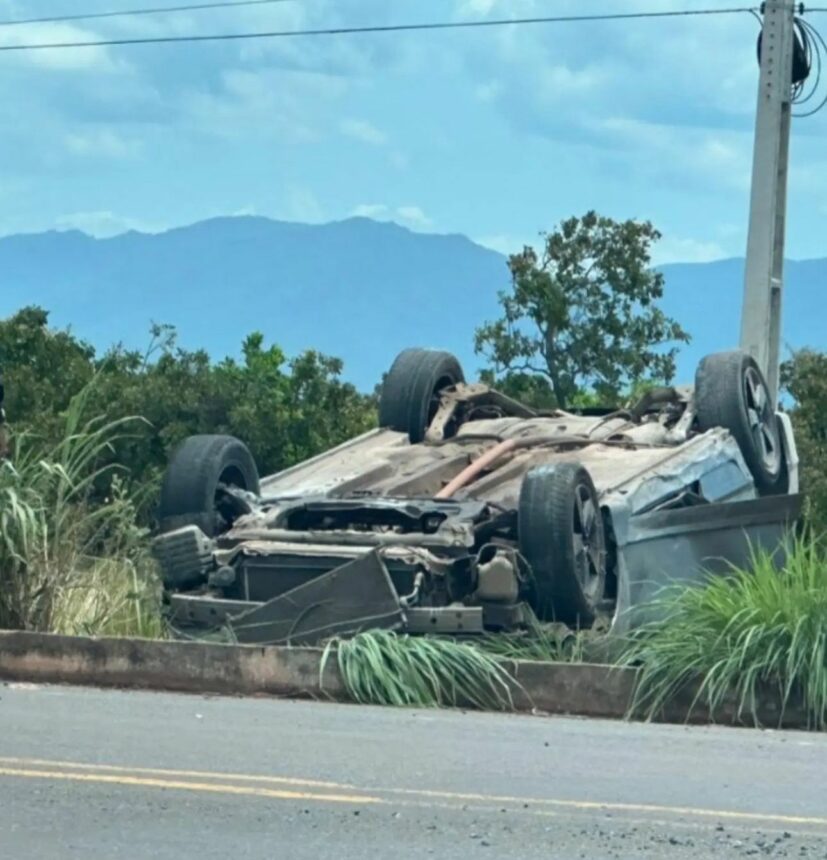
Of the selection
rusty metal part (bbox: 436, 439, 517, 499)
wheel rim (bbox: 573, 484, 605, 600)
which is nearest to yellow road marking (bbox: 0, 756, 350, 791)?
wheel rim (bbox: 573, 484, 605, 600)

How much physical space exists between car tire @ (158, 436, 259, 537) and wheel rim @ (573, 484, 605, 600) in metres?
2.56

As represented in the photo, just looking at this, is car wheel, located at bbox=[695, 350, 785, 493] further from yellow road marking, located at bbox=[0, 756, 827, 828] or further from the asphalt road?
yellow road marking, located at bbox=[0, 756, 827, 828]

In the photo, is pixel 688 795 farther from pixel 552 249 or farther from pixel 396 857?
pixel 552 249

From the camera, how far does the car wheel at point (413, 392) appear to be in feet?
46.4

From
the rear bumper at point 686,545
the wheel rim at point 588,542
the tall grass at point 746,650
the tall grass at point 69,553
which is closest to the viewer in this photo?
the tall grass at point 746,650

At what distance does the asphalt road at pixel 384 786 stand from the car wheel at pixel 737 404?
453 centimetres

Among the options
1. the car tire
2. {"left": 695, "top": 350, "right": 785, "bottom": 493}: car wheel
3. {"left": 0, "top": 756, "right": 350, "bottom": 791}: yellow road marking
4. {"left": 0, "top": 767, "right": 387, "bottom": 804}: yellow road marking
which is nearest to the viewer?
{"left": 0, "top": 767, "right": 387, "bottom": 804}: yellow road marking

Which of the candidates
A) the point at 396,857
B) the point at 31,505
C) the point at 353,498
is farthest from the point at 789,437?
the point at 396,857

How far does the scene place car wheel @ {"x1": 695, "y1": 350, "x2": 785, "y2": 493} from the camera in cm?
1317

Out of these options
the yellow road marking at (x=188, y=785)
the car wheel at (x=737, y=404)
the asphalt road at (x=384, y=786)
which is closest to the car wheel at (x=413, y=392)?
the car wheel at (x=737, y=404)

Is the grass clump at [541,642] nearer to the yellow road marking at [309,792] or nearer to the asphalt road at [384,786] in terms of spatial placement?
the asphalt road at [384,786]

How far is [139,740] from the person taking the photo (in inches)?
313

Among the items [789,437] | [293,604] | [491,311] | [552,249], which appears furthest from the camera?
[491,311]

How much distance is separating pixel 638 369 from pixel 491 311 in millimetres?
2610
